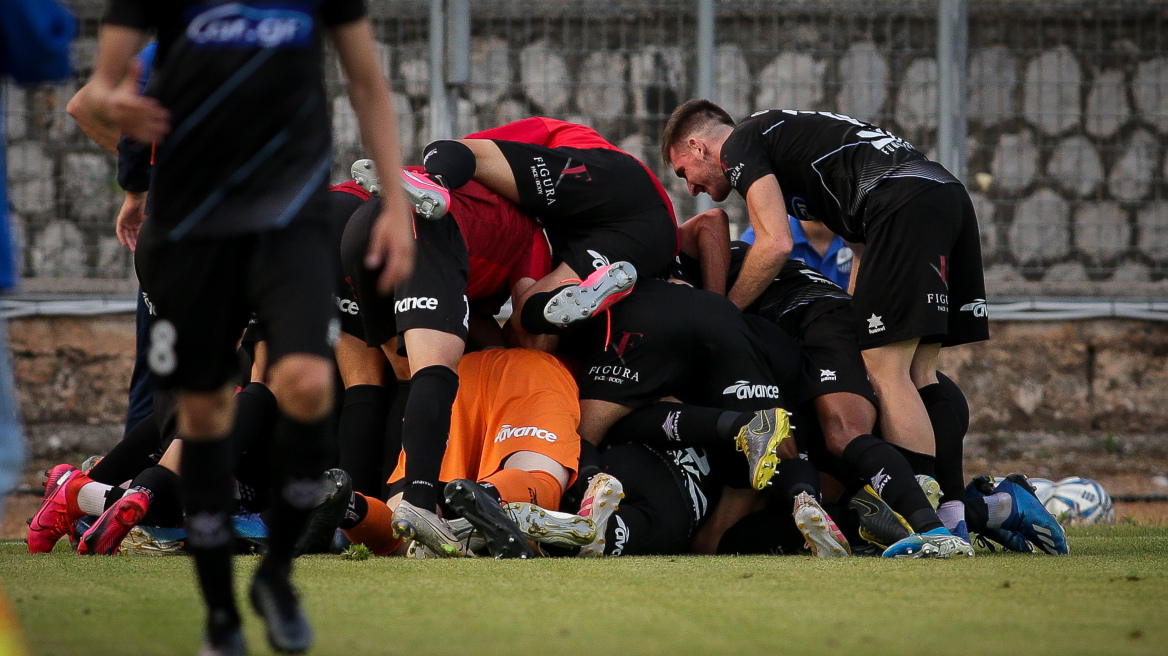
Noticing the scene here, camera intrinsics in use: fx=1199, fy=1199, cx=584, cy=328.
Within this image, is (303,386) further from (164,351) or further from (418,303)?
(418,303)

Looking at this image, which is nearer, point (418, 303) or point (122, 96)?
A: point (122, 96)

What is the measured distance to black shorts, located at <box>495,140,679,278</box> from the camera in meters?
4.02

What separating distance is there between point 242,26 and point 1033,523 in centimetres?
285

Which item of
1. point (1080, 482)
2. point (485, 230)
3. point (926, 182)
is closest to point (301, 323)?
point (485, 230)

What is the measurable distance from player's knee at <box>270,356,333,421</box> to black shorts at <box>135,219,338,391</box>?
0.02 meters

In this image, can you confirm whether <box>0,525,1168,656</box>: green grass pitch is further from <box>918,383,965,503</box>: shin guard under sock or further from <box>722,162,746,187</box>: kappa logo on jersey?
<box>722,162,746,187</box>: kappa logo on jersey

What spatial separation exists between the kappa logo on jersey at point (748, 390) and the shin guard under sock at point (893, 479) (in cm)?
31

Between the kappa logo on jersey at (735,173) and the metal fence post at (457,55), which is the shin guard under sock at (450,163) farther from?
the metal fence post at (457,55)

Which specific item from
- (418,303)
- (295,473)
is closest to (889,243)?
(418,303)

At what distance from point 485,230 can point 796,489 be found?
127cm

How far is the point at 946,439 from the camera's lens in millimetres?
4043

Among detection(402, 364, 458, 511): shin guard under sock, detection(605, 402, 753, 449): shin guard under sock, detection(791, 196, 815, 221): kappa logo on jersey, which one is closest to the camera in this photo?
detection(402, 364, 458, 511): shin guard under sock

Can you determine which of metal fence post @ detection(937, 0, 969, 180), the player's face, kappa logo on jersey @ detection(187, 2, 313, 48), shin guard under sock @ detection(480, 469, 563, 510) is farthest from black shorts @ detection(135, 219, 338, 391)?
metal fence post @ detection(937, 0, 969, 180)

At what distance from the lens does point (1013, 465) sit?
6715 millimetres
